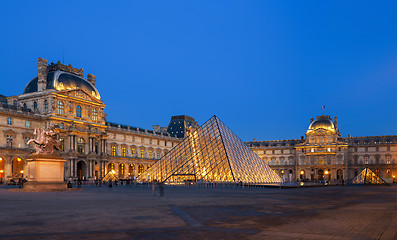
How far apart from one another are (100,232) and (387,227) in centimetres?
712

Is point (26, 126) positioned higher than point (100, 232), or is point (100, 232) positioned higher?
point (26, 126)

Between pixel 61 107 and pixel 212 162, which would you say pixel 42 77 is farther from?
pixel 212 162

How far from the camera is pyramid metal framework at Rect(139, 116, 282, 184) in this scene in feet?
126

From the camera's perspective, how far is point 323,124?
317 ft

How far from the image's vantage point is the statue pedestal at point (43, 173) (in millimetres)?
28469

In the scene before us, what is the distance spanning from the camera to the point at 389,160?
296 ft

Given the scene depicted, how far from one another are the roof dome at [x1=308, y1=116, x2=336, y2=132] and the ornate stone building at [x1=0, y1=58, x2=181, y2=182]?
47.9 meters

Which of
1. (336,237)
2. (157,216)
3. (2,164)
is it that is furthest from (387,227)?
(2,164)

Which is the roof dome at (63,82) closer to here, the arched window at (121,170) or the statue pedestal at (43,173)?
the arched window at (121,170)

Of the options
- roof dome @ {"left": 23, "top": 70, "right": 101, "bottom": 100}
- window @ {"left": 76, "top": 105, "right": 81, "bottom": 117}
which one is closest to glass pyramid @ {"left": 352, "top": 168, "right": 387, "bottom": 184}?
roof dome @ {"left": 23, "top": 70, "right": 101, "bottom": 100}

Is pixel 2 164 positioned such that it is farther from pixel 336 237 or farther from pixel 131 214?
pixel 336 237

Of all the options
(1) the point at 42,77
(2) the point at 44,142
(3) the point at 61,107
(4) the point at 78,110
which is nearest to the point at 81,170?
(4) the point at 78,110

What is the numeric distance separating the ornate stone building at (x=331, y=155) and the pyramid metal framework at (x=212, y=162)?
48.4 metres

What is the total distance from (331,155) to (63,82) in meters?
62.8
